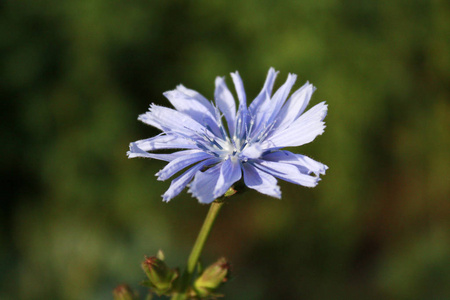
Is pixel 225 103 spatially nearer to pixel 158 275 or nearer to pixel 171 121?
pixel 171 121

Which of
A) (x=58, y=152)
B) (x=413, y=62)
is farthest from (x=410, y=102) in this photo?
(x=58, y=152)

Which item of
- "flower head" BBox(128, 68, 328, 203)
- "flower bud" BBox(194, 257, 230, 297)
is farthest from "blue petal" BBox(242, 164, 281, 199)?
"flower bud" BBox(194, 257, 230, 297)

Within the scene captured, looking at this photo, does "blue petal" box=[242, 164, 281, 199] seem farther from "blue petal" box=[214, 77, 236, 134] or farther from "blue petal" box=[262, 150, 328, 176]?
"blue petal" box=[214, 77, 236, 134]

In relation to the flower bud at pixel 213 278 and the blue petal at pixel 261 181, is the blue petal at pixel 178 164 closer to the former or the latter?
the blue petal at pixel 261 181

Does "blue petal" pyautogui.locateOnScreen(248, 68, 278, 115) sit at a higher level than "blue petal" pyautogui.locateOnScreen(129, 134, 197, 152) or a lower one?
higher

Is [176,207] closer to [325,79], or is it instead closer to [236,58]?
[236,58]

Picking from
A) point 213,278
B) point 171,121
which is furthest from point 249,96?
point 213,278
